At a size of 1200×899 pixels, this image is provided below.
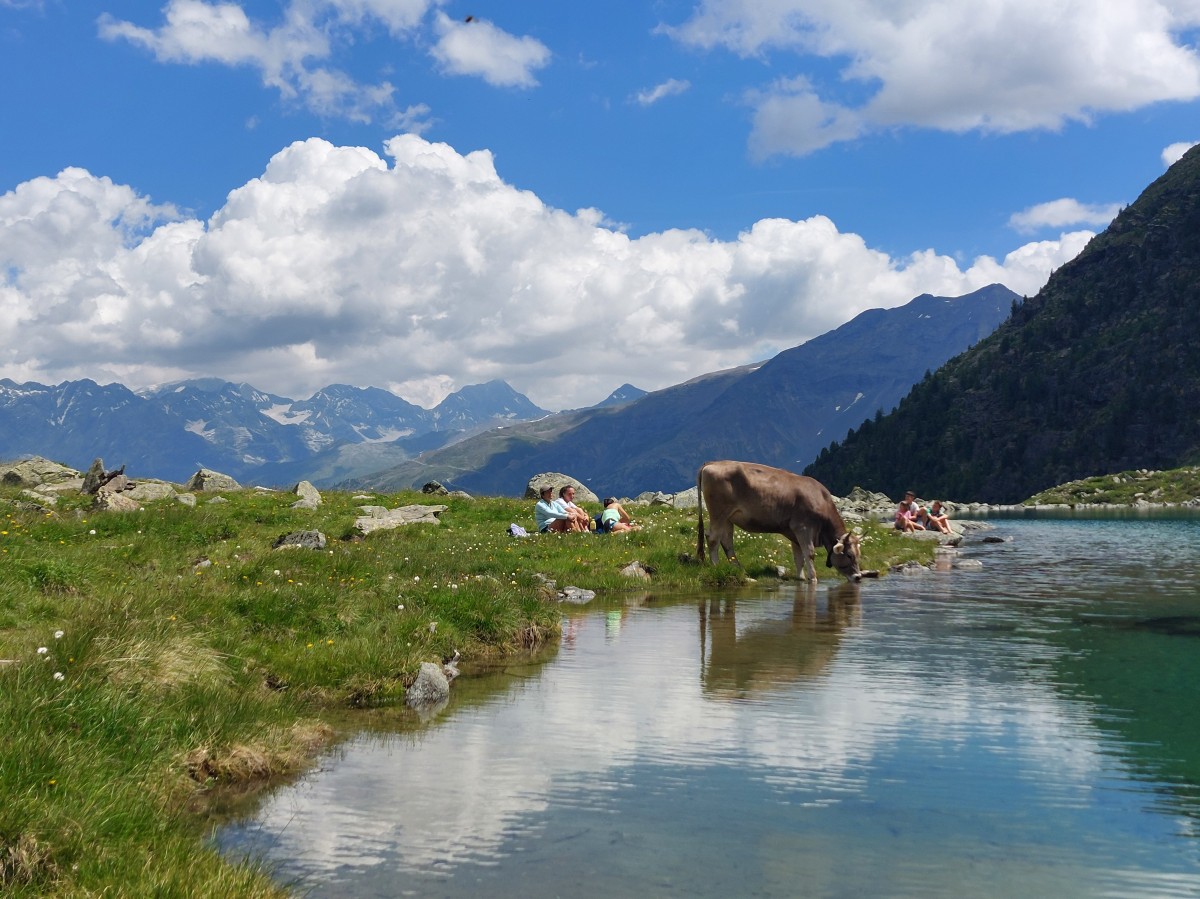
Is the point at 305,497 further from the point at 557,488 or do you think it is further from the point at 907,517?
the point at 907,517

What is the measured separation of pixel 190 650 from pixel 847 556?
20.7m

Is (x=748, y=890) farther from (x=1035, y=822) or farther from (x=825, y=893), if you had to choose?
(x=1035, y=822)

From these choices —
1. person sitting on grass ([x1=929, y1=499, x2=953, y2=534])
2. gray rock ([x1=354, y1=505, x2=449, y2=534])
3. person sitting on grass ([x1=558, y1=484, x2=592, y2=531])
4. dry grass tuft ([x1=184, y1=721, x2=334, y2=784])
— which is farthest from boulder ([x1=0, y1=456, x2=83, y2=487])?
person sitting on grass ([x1=929, y1=499, x2=953, y2=534])

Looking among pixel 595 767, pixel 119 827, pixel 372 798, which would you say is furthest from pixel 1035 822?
pixel 119 827

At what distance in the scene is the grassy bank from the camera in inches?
261

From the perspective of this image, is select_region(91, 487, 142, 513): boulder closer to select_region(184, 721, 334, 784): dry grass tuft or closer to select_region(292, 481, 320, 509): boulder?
select_region(292, 481, 320, 509): boulder

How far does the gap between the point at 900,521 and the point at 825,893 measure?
4500cm

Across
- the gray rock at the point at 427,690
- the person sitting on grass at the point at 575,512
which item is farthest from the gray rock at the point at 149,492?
the gray rock at the point at 427,690

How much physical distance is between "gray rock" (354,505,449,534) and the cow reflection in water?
11.0 meters

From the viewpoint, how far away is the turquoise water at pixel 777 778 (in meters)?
7.16

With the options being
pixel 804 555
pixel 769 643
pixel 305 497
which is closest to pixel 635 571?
pixel 804 555

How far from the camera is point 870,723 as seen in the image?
448 inches

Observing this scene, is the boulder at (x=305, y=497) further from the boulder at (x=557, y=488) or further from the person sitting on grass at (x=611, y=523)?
the person sitting on grass at (x=611, y=523)

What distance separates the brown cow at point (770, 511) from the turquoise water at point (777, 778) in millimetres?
9973
